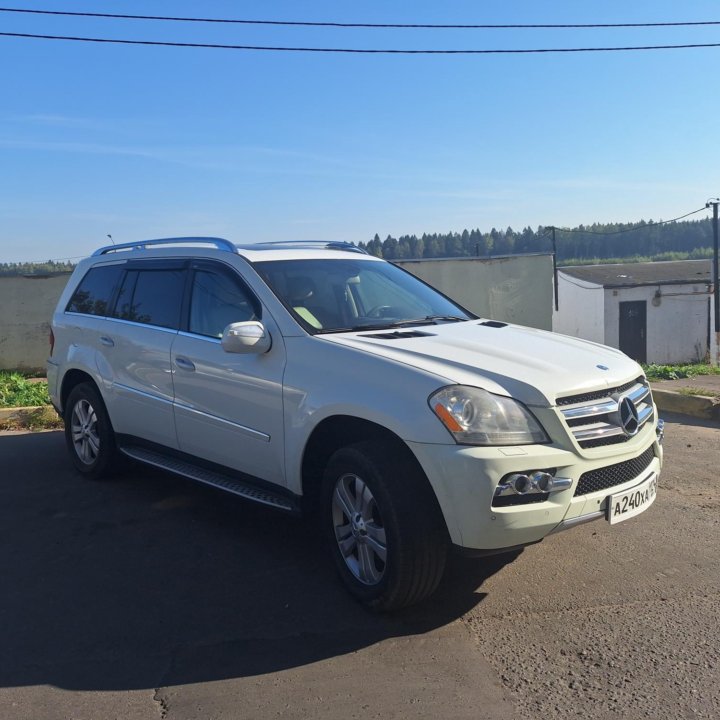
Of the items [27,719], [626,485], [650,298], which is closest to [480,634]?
[626,485]

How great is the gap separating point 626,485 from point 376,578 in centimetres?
131

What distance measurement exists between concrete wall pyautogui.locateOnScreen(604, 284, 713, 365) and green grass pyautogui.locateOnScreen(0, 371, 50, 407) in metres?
35.8

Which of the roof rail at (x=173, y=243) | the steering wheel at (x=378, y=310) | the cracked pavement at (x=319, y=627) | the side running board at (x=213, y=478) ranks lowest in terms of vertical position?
the cracked pavement at (x=319, y=627)

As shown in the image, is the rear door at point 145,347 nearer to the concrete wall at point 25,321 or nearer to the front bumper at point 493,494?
the front bumper at point 493,494

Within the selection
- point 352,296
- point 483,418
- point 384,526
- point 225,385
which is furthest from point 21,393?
point 483,418

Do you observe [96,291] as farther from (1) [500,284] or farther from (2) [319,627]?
(1) [500,284]

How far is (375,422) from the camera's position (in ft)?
12.3

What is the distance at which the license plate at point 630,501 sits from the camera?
3736 millimetres

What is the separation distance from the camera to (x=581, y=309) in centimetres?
4481

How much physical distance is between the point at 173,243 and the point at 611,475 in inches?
141

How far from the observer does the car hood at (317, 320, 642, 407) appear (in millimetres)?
3666

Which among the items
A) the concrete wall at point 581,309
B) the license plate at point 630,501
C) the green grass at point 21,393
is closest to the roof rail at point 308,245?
the license plate at point 630,501

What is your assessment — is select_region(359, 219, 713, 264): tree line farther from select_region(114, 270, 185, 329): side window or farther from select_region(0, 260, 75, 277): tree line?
select_region(114, 270, 185, 329): side window

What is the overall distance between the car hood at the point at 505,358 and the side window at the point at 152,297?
5.02 ft
